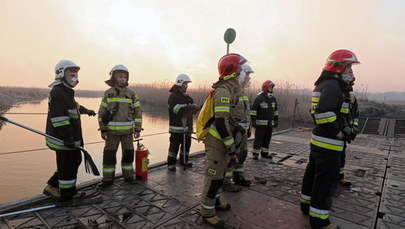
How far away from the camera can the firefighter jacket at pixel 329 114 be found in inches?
103

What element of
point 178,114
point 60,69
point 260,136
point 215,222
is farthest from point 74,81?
point 260,136

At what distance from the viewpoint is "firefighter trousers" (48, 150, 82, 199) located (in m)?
3.25

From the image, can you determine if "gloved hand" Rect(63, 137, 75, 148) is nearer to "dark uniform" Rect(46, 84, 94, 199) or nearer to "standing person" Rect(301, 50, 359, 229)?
"dark uniform" Rect(46, 84, 94, 199)

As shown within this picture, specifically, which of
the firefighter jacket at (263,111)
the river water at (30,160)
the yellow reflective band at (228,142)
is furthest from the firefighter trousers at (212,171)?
the firefighter jacket at (263,111)

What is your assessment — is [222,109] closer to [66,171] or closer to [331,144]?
A: [331,144]

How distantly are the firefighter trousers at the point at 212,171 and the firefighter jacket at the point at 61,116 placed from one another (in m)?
2.01

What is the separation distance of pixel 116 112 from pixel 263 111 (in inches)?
142

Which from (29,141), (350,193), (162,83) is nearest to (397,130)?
(350,193)

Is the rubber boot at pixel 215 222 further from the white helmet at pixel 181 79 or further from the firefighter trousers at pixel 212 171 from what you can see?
the white helmet at pixel 181 79

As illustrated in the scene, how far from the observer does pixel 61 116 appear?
3.12 meters

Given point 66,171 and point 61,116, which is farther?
point 66,171

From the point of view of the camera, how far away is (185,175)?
4.56 m

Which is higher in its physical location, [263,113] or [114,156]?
[263,113]

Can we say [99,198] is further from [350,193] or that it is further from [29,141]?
[29,141]
